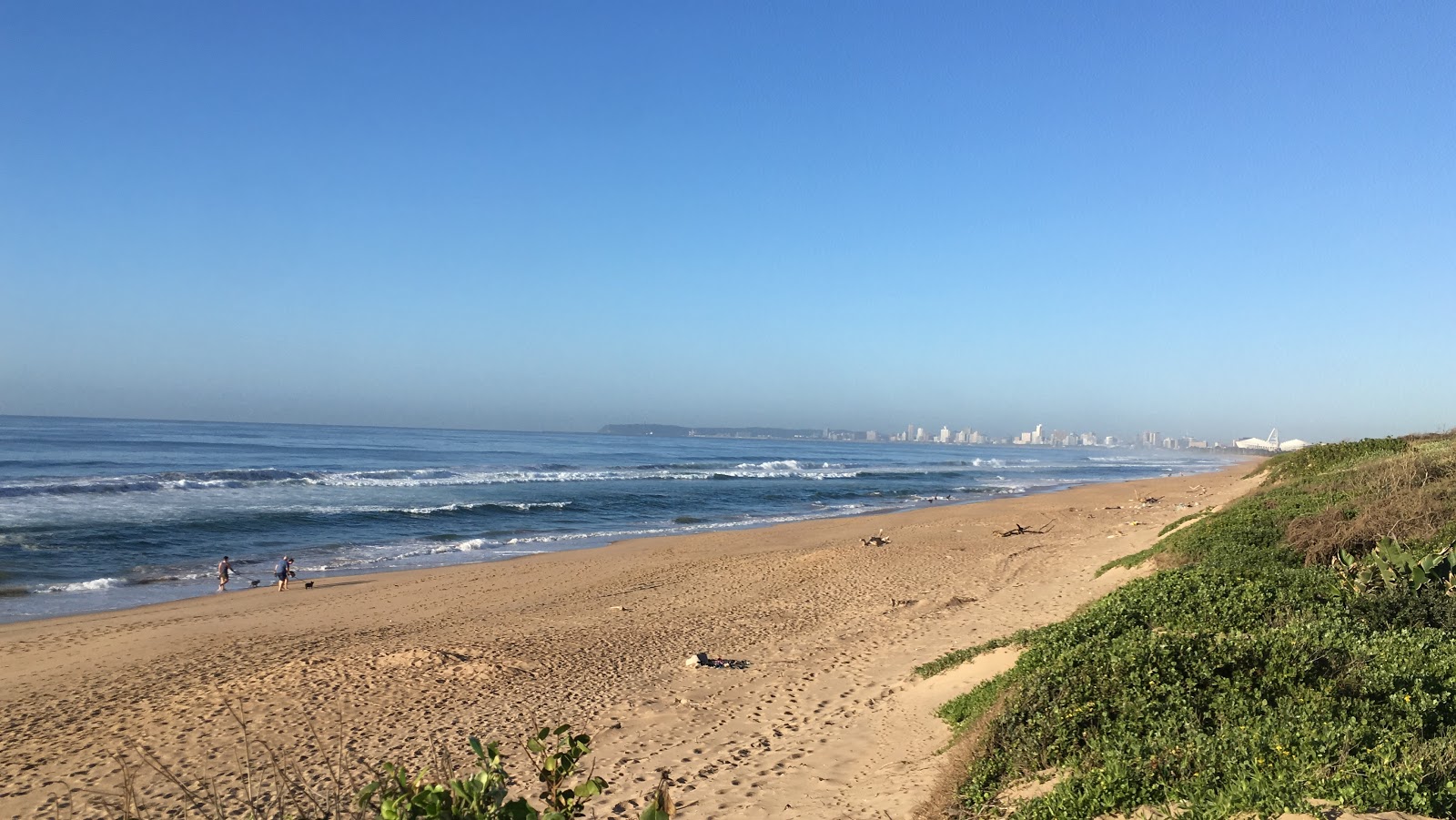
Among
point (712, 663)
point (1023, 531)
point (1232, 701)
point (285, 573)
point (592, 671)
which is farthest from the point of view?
point (1023, 531)

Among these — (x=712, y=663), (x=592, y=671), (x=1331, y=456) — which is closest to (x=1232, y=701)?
(x=712, y=663)

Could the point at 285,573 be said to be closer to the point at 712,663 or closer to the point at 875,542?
the point at 712,663

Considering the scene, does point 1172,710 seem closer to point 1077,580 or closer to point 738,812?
point 738,812

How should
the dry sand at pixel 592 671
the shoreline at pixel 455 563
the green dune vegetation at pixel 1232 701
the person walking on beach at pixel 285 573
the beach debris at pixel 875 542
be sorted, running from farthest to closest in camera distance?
the beach debris at pixel 875 542
the person walking on beach at pixel 285 573
the shoreline at pixel 455 563
the dry sand at pixel 592 671
the green dune vegetation at pixel 1232 701

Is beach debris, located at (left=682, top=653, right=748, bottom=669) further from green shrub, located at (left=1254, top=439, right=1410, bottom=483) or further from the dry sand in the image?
green shrub, located at (left=1254, top=439, right=1410, bottom=483)

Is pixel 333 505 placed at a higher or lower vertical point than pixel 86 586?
higher

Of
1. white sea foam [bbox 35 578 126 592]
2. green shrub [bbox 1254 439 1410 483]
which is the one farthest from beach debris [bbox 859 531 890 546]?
white sea foam [bbox 35 578 126 592]

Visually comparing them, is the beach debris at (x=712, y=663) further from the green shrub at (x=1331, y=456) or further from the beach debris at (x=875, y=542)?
the green shrub at (x=1331, y=456)

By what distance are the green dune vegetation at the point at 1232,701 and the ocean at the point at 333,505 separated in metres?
16.8

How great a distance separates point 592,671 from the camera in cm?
1032

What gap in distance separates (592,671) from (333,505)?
25493 millimetres

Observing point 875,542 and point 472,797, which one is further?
point 875,542

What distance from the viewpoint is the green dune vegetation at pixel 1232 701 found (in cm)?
389

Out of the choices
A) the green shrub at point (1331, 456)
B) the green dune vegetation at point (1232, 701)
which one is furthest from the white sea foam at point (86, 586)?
the green shrub at point (1331, 456)
